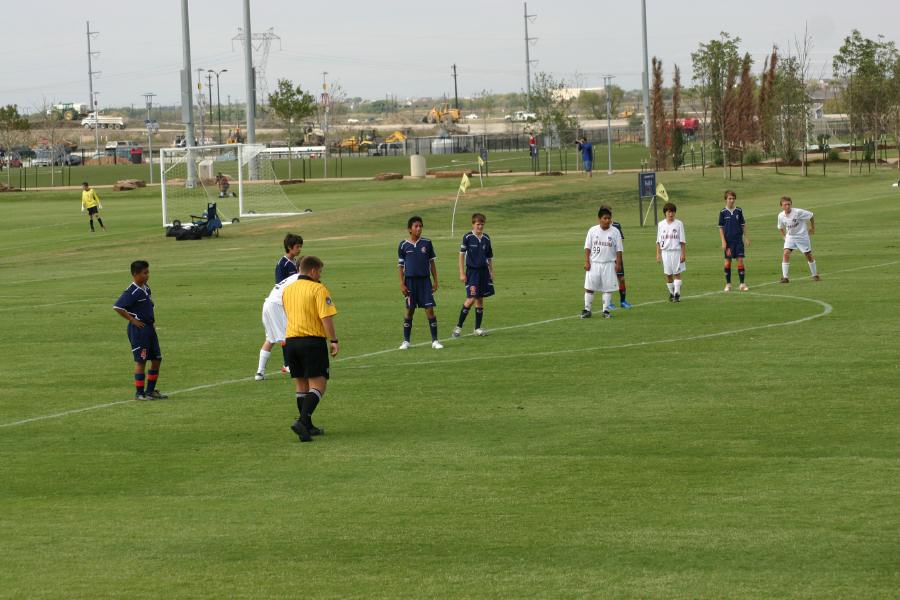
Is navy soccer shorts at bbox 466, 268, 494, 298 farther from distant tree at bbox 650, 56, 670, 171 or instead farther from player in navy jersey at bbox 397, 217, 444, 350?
distant tree at bbox 650, 56, 670, 171

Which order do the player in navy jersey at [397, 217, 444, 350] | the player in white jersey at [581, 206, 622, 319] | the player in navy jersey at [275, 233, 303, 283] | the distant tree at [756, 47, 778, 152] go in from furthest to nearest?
the distant tree at [756, 47, 778, 152]
the player in white jersey at [581, 206, 622, 319]
the player in navy jersey at [397, 217, 444, 350]
the player in navy jersey at [275, 233, 303, 283]

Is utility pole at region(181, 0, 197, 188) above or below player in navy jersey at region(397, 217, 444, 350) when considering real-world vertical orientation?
above

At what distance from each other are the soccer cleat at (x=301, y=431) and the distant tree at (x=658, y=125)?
222 feet

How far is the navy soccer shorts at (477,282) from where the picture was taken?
23.4 m

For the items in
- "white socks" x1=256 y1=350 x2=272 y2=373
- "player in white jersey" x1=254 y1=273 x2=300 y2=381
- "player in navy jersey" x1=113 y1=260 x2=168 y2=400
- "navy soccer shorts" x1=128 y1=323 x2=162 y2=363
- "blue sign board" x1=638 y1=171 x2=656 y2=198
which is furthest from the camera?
"blue sign board" x1=638 y1=171 x2=656 y2=198

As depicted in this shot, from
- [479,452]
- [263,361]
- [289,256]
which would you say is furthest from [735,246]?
[479,452]

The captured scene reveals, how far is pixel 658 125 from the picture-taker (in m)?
81.5

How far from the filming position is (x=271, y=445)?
1555 centimetres

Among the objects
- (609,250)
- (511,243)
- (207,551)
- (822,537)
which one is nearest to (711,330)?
(609,250)

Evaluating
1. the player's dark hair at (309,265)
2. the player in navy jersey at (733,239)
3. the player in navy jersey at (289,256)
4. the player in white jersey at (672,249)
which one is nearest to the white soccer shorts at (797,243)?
the player in navy jersey at (733,239)

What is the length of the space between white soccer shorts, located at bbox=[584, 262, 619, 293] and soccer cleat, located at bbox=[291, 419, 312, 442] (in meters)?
11.1

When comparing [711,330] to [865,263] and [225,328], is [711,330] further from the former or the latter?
[865,263]

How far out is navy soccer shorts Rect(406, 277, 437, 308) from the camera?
22312 mm

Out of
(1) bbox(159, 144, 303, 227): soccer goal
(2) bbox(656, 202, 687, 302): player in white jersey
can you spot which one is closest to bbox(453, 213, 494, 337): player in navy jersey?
(2) bbox(656, 202, 687, 302): player in white jersey
